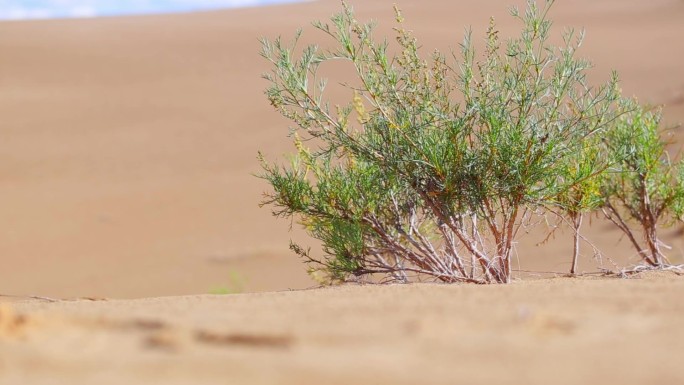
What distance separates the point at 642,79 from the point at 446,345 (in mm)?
29908

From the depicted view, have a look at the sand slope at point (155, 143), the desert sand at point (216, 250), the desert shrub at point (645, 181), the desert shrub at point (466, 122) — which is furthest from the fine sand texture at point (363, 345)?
the sand slope at point (155, 143)

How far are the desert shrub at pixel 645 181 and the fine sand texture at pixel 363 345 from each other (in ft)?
18.5

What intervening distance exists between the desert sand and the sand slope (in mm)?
73

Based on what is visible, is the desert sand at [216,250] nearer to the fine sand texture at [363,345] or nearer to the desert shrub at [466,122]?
the fine sand texture at [363,345]

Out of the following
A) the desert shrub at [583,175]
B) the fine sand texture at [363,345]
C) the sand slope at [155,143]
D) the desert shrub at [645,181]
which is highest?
the sand slope at [155,143]

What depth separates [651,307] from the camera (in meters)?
3.67

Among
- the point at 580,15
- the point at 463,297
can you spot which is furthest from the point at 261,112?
the point at 463,297

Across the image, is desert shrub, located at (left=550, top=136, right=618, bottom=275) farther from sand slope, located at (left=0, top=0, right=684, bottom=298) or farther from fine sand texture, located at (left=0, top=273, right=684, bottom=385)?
sand slope, located at (left=0, top=0, right=684, bottom=298)

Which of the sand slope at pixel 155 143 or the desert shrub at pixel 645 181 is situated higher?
the sand slope at pixel 155 143

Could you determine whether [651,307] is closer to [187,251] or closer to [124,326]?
[124,326]

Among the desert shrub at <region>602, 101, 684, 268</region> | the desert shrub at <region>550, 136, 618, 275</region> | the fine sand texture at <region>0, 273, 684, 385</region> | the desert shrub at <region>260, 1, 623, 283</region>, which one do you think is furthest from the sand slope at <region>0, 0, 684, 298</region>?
the fine sand texture at <region>0, 273, 684, 385</region>

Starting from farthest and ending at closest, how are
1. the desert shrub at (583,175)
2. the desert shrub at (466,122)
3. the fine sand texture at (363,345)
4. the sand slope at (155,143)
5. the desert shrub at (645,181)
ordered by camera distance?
the sand slope at (155,143), the desert shrub at (645,181), the desert shrub at (583,175), the desert shrub at (466,122), the fine sand texture at (363,345)

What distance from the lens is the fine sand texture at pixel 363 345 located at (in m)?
2.62

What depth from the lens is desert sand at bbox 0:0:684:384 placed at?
2.78 metres
